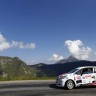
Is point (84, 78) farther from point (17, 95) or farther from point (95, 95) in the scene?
point (17, 95)

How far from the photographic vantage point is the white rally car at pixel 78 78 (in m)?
19.8

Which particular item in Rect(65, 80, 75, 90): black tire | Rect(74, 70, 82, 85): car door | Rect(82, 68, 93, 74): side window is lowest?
Rect(65, 80, 75, 90): black tire

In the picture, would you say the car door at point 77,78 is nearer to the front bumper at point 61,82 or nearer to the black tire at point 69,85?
the black tire at point 69,85

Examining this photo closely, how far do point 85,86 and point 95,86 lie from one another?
0.78 m

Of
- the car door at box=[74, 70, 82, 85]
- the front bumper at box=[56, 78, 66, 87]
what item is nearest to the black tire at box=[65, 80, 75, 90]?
the front bumper at box=[56, 78, 66, 87]

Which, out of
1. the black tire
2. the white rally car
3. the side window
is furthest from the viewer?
the side window

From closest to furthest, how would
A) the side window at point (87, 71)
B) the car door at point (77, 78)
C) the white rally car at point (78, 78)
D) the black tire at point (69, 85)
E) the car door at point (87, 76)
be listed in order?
1. the black tire at point (69, 85)
2. the white rally car at point (78, 78)
3. the car door at point (77, 78)
4. the car door at point (87, 76)
5. the side window at point (87, 71)

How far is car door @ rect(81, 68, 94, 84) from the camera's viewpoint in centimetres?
2031

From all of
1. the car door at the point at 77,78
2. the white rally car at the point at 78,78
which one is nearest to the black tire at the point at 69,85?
the white rally car at the point at 78,78

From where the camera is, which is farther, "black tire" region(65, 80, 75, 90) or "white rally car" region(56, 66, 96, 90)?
"white rally car" region(56, 66, 96, 90)

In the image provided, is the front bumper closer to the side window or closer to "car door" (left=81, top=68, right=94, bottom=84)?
"car door" (left=81, top=68, right=94, bottom=84)

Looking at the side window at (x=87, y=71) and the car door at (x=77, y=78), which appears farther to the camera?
the side window at (x=87, y=71)

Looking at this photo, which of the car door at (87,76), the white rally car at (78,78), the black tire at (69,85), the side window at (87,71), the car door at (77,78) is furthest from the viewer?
the side window at (87,71)

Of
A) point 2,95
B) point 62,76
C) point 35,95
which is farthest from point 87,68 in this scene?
point 2,95
